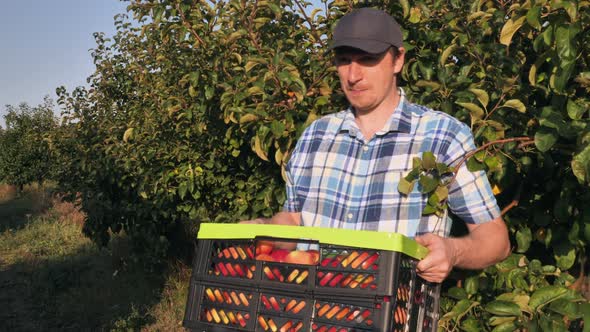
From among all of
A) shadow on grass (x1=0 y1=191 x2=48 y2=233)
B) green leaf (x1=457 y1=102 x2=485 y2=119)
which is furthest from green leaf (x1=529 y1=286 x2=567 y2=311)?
shadow on grass (x1=0 y1=191 x2=48 y2=233)

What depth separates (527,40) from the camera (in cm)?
239

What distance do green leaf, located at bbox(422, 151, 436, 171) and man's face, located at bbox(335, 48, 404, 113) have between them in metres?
0.35

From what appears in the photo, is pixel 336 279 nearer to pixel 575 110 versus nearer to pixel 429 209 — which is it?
pixel 429 209

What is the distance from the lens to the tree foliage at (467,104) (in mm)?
1844

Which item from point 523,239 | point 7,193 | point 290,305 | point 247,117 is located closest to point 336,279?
point 290,305

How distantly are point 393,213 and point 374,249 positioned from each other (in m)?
0.51

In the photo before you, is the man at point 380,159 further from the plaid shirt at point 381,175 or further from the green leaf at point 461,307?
the green leaf at point 461,307

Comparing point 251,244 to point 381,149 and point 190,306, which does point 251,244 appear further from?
point 381,149

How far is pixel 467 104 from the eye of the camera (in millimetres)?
2066

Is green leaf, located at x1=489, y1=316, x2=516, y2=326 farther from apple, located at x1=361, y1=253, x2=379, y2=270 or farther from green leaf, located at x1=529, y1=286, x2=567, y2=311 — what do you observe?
apple, located at x1=361, y1=253, x2=379, y2=270

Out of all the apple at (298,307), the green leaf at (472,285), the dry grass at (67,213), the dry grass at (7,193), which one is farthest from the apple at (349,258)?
the dry grass at (7,193)

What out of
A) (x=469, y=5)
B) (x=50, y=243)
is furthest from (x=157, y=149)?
(x=50, y=243)

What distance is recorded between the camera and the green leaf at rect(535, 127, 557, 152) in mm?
1734

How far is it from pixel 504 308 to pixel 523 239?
50 centimetres
